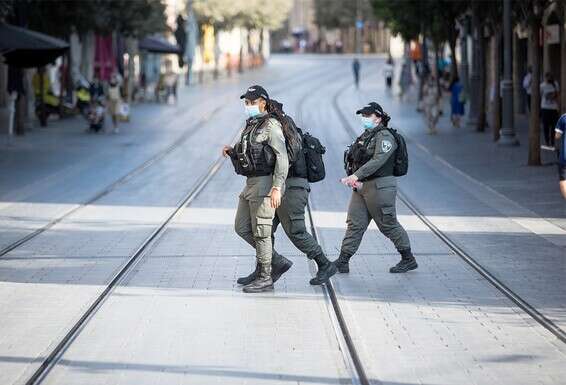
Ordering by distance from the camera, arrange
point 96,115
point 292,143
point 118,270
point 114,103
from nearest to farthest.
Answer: point 292,143 < point 118,270 < point 96,115 < point 114,103

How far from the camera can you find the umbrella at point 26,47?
2997cm

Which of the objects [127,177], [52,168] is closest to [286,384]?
[127,177]

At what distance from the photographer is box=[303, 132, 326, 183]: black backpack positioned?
11.5 meters

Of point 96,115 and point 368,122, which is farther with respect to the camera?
point 96,115

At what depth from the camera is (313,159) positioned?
38.0 ft

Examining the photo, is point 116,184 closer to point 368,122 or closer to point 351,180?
point 368,122

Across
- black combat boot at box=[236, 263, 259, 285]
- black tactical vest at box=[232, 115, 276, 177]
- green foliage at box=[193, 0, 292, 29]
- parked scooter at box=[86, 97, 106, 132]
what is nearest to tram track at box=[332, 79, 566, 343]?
black combat boot at box=[236, 263, 259, 285]

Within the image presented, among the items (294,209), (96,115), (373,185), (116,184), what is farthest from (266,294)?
(96,115)

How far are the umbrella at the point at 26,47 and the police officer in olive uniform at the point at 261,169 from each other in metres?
19.2

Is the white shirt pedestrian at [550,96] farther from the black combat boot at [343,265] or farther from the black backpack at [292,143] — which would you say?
the black backpack at [292,143]

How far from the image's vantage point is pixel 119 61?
57375 mm

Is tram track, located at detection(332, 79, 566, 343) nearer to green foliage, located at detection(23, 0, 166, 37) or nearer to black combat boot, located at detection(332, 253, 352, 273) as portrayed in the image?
black combat boot, located at detection(332, 253, 352, 273)

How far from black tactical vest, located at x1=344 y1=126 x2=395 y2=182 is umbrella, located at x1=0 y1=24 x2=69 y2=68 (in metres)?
18.4

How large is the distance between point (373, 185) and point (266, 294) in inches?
66.8
